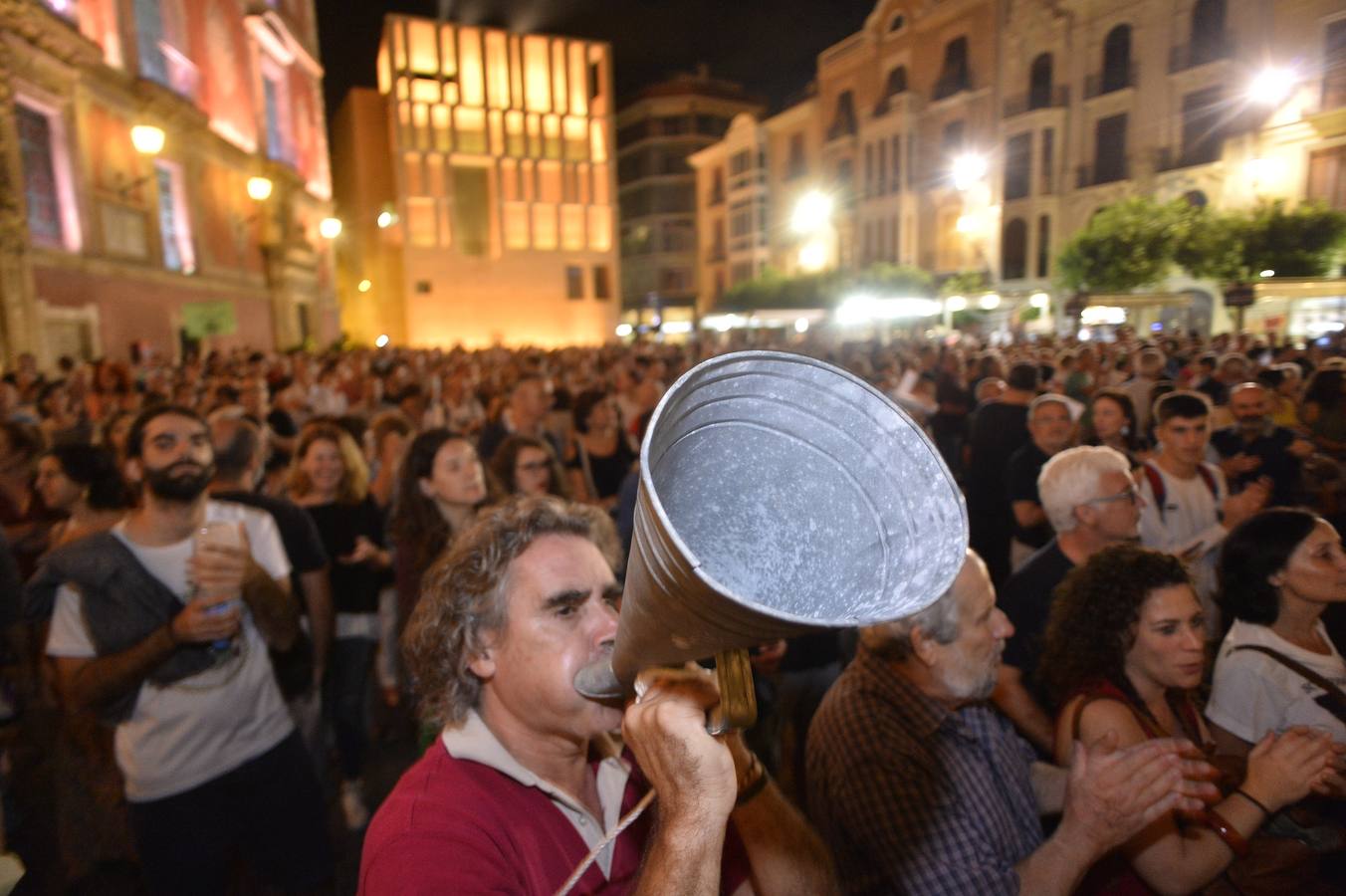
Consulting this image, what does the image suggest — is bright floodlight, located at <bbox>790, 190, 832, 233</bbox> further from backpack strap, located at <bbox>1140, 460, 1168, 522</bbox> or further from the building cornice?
backpack strap, located at <bbox>1140, 460, 1168, 522</bbox>

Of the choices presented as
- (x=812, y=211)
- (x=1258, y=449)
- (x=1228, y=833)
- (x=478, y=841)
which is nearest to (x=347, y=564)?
(x=478, y=841)

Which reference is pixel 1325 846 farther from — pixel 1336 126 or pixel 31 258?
pixel 31 258

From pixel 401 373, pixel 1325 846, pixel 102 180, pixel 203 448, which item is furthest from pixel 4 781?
pixel 102 180

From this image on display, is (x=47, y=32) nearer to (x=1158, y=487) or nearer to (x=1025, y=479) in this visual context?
(x=1025, y=479)

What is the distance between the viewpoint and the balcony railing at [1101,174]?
946 inches

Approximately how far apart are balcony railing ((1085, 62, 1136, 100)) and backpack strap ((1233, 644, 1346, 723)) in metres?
23.3

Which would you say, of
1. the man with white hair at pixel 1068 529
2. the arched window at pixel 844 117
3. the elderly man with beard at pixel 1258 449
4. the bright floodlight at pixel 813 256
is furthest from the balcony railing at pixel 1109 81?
the man with white hair at pixel 1068 529

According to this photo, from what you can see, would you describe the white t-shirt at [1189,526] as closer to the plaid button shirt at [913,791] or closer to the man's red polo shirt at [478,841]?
the plaid button shirt at [913,791]

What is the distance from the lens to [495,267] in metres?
45.7

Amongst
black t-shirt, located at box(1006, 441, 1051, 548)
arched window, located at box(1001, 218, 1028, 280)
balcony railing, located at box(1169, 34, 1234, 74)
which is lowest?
black t-shirt, located at box(1006, 441, 1051, 548)

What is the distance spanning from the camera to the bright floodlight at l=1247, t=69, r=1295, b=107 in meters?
10.1

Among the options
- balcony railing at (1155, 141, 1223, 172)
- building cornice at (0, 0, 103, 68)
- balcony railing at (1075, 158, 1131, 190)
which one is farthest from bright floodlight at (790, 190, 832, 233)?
building cornice at (0, 0, 103, 68)

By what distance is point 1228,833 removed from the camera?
1976mm

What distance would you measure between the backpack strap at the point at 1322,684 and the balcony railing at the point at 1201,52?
1686 cm
